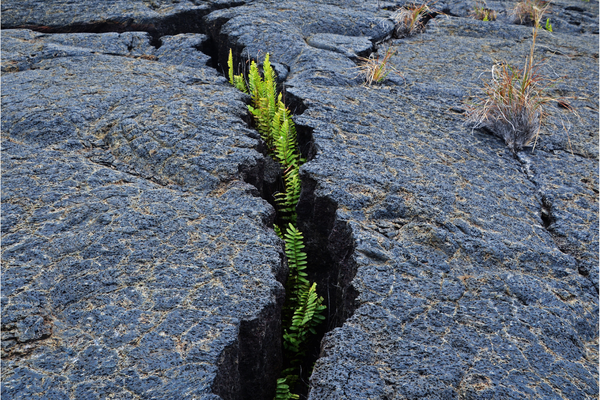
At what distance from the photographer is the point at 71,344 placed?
1568mm

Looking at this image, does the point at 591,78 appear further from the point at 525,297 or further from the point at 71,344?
the point at 71,344

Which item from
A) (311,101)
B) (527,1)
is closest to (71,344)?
(311,101)

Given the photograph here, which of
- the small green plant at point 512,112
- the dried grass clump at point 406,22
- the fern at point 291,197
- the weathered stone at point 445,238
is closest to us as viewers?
the weathered stone at point 445,238

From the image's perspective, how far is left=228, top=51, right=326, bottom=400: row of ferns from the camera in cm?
202

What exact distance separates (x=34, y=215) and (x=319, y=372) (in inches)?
57.2

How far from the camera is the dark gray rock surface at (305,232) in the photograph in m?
1.59

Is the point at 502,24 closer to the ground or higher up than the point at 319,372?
higher up

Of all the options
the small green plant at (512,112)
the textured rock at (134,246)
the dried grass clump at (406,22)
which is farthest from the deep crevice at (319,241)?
the dried grass clump at (406,22)

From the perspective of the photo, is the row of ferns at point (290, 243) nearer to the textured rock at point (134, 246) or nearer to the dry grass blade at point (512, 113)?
the textured rock at point (134, 246)

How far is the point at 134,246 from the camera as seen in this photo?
194 cm

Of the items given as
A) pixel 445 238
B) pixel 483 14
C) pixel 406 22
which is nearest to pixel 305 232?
pixel 445 238

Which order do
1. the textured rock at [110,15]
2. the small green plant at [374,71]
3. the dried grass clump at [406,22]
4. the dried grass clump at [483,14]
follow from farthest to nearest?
the dried grass clump at [483,14] < the dried grass clump at [406,22] < the textured rock at [110,15] < the small green plant at [374,71]

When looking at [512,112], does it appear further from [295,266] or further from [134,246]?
[134,246]

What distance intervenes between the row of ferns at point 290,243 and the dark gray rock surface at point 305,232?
12 cm
